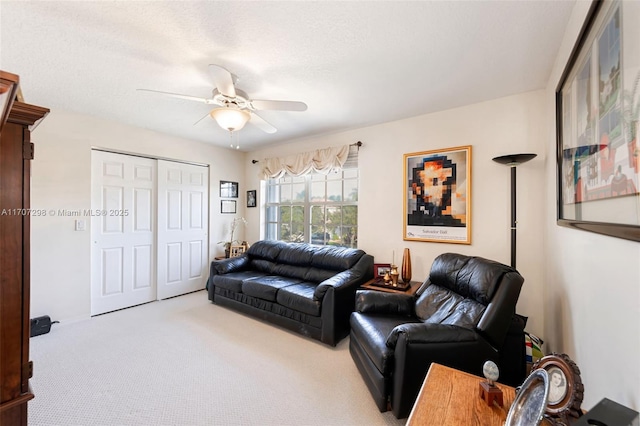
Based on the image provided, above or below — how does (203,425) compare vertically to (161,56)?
below

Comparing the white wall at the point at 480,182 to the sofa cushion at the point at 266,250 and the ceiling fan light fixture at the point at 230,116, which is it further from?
the ceiling fan light fixture at the point at 230,116

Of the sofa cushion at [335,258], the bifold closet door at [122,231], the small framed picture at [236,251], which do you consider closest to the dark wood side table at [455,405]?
the sofa cushion at [335,258]

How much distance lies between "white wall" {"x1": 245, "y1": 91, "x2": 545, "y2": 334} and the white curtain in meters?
0.32

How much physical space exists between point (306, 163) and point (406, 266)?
2.07m

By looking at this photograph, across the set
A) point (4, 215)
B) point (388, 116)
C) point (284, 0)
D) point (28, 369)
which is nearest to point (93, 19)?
point (284, 0)

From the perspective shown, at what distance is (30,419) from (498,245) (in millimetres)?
3843

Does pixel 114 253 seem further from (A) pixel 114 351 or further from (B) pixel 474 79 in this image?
(B) pixel 474 79

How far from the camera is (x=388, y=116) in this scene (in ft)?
10.2

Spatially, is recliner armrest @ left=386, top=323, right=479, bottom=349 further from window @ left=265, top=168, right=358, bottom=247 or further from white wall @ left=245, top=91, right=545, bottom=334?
window @ left=265, top=168, right=358, bottom=247

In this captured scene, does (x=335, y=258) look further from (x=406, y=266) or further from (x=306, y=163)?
(x=306, y=163)

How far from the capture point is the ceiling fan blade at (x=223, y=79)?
1.70m

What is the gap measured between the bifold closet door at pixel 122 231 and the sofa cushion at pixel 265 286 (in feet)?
5.49

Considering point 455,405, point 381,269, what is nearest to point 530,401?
point 455,405

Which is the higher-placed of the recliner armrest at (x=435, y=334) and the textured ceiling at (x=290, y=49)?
the textured ceiling at (x=290, y=49)
